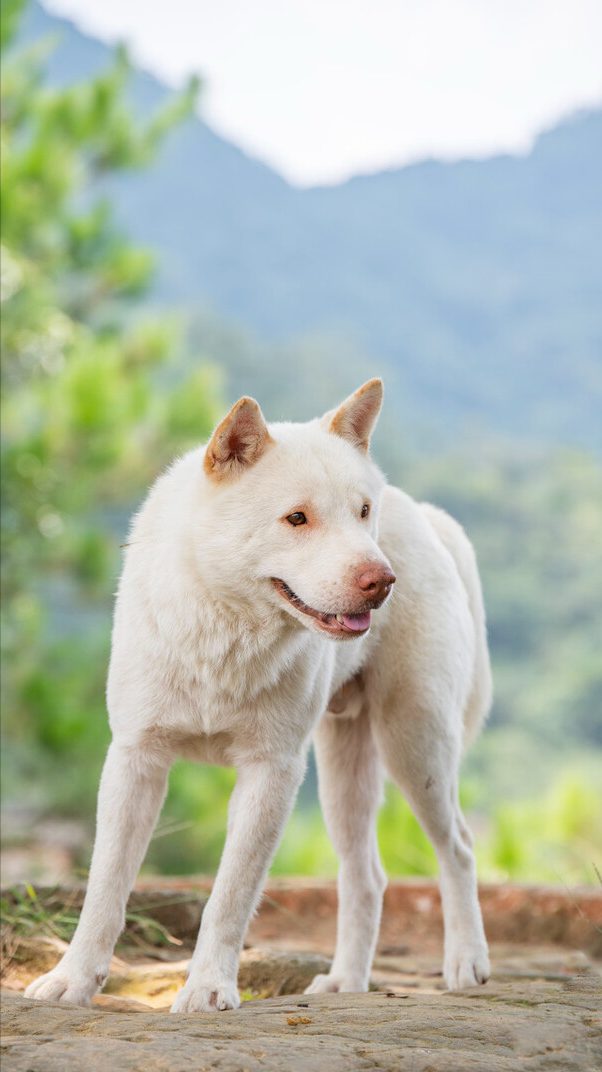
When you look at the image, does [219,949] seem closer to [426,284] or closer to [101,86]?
[101,86]

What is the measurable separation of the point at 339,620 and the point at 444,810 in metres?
1.09

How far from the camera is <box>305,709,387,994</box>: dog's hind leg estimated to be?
10.4ft

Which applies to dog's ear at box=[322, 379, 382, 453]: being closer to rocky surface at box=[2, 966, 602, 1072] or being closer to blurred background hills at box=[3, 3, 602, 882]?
rocky surface at box=[2, 966, 602, 1072]

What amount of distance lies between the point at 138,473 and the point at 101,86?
11.0 feet

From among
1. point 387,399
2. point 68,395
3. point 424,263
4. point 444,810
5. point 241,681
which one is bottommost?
point 444,810

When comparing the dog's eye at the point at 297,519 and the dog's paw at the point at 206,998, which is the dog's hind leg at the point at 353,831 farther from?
the dog's eye at the point at 297,519

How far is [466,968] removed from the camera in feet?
10.1

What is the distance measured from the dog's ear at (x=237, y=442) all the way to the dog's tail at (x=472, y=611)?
1.24 meters

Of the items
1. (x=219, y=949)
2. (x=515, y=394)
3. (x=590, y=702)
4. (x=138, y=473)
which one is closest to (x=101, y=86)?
(x=138, y=473)

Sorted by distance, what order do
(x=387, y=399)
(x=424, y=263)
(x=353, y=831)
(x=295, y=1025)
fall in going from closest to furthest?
(x=295, y=1025) < (x=353, y=831) < (x=387, y=399) < (x=424, y=263)

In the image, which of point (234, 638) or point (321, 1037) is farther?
point (234, 638)

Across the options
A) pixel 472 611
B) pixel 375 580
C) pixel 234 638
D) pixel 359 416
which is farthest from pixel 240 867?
pixel 472 611

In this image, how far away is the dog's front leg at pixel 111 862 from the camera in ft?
8.27

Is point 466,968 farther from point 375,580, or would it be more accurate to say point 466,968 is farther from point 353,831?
point 375,580
